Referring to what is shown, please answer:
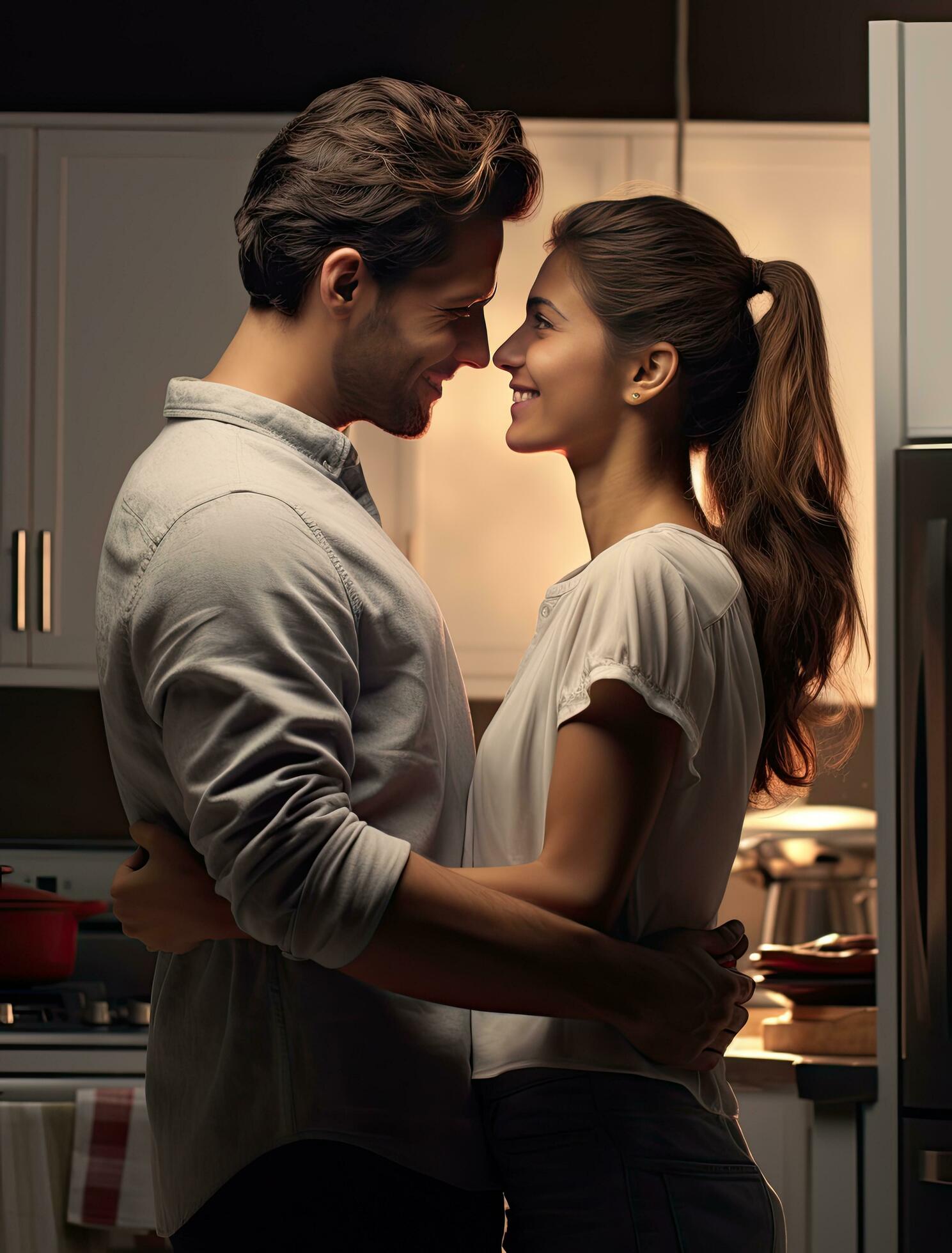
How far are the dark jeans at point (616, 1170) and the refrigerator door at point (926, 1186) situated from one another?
778 millimetres

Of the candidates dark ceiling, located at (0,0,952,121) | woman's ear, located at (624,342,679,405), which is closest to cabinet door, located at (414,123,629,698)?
dark ceiling, located at (0,0,952,121)

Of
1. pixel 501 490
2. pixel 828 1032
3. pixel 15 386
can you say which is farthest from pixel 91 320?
pixel 828 1032

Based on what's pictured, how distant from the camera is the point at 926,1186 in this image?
1.86 m

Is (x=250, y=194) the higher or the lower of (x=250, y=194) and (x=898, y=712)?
the higher

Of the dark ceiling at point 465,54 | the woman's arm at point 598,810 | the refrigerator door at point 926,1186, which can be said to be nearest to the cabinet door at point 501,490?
the dark ceiling at point 465,54

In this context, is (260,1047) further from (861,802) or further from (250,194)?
(861,802)

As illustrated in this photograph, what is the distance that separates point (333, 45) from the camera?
295 cm

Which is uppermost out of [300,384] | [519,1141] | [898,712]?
[300,384]

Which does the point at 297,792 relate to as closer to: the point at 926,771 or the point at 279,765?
the point at 279,765

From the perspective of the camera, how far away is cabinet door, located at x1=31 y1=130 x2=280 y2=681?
2631mm

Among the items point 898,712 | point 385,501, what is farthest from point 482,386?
point 898,712

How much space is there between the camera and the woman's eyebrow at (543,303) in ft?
4.71

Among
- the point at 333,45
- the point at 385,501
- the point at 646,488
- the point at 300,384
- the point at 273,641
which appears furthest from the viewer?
the point at 333,45

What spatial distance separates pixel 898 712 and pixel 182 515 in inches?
47.4
